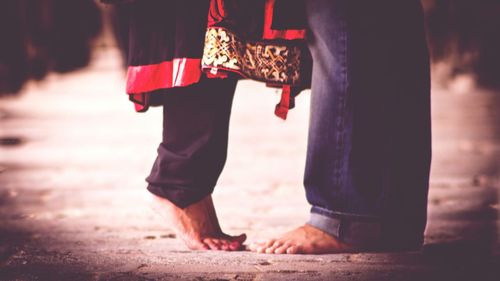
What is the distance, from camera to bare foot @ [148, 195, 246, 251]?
182 cm

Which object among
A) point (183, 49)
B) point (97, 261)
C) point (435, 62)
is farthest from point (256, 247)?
point (435, 62)

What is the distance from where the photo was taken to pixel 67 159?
11.5 ft

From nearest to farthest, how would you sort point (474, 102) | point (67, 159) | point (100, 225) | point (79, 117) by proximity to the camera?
1. point (100, 225)
2. point (67, 159)
3. point (79, 117)
4. point (474, 102)

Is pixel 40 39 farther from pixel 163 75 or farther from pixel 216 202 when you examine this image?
pixel 163 75

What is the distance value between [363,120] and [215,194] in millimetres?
1091

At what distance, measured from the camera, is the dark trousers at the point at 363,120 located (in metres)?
1.68

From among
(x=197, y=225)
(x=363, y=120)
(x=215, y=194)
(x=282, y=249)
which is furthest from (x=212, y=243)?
(x=215, y=194)

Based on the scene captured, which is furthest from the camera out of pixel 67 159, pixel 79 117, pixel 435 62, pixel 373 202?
pixel 435 62

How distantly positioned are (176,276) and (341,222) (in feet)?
1.28

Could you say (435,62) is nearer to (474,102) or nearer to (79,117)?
(474,102)

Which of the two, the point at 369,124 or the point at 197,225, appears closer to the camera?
the point at 369,124

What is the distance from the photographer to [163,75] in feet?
5.73

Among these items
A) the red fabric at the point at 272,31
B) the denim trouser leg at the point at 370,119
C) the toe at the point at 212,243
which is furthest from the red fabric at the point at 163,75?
the toe at the point at 212,243

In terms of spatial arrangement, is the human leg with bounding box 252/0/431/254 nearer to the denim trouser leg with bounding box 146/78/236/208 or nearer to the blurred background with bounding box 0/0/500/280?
the blurred background with bounding box 0/0/500/280
